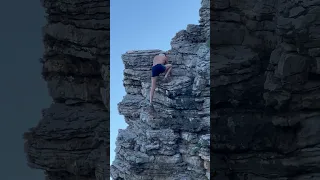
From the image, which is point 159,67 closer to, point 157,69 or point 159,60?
point 157,69

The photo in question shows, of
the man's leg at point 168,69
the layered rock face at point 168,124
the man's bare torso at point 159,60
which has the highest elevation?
the man's bare torso at point 159,60

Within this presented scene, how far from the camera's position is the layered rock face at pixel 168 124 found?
448cm

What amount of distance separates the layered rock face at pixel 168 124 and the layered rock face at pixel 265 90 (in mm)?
3203

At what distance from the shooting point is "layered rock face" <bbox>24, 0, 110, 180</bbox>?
1165 mm

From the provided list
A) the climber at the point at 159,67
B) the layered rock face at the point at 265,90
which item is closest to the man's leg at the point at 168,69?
the climber at the point at 159,67

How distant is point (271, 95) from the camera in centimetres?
119

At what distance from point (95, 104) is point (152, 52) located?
3.35 metres

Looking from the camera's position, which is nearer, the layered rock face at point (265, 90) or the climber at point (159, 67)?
the layered rock face at point (265, 90)

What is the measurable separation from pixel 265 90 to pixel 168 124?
11.2ft

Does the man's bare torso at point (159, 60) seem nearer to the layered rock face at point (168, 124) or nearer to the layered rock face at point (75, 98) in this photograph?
the layered rock face at point (168, 124)

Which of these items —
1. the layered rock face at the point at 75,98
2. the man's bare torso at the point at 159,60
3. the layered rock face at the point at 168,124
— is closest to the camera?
the layered rock face at the point at 75,98

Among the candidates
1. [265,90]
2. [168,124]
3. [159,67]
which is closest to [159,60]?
[159,67]

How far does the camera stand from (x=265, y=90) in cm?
120

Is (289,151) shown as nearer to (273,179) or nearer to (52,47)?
(273,179)
